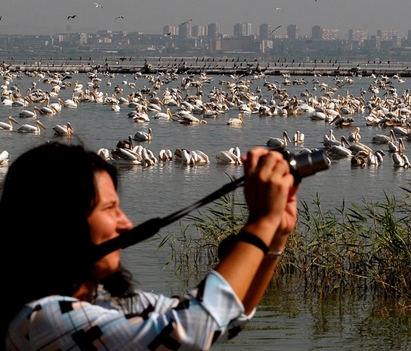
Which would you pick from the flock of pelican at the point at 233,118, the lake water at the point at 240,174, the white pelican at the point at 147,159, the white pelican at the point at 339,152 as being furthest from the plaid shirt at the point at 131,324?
the white pelican at the point at 339,152

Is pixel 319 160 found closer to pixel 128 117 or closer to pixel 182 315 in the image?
pixel 182 315

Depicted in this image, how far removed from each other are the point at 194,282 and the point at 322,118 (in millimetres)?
23860

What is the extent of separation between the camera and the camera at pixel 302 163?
1.76 metres

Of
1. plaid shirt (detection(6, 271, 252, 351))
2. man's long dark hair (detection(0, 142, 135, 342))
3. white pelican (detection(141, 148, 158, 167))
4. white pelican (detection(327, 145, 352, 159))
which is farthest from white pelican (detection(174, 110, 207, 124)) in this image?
plaid shirt (detection(6, 271, 252, 351))

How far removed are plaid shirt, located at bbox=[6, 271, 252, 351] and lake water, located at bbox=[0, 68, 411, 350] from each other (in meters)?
0.22

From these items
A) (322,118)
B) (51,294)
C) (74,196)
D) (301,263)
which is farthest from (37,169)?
(322,118)

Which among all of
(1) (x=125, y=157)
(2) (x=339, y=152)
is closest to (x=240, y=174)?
(1) (x=125, y=157)

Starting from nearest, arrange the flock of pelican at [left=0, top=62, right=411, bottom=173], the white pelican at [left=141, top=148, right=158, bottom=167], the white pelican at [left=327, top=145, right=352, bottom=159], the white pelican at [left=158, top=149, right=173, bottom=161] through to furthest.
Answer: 1. the white pelican at [left=141, top=148, right=158, bottom=167]
2. the flock of pelican at [left=0, top=62, right=411, bottom=173]
3. the white pelican at [left=158, top=149, right=173, bottom=161]
4. the white pelican at [left=327, top=145, right=352, bottom=159]

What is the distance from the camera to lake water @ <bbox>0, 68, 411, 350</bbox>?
694 cm

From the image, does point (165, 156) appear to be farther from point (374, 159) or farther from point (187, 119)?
point (187, 119)

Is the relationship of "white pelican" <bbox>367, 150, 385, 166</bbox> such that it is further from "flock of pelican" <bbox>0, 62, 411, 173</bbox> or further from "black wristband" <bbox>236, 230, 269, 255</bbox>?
"black wristband" <bbox>236, 230, 269, 255</bbox>

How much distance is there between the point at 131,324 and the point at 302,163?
39cm

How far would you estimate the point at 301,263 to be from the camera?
8203 millimetres

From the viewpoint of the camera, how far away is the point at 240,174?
57.3 feet
